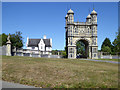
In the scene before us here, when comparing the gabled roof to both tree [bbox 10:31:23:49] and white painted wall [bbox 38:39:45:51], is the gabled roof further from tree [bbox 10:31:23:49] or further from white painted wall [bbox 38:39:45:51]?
tree [bbox 10:31:23:49]

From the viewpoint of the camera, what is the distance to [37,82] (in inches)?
392

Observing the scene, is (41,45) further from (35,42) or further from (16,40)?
(16,40)

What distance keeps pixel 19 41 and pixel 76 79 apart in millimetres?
57107

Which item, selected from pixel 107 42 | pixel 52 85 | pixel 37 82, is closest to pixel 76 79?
pixel 52 85

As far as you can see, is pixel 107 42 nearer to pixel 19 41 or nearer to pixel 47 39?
pixel 47 39

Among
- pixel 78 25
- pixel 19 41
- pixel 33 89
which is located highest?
pixel 78 25

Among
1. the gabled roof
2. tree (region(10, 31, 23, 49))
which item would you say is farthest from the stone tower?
the gabled roof

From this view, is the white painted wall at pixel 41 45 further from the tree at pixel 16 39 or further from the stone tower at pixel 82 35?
the stone tower at pixel 82 35

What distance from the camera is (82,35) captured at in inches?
1607

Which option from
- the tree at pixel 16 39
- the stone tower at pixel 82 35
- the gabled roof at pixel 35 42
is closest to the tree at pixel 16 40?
the tree at pixel 16 39

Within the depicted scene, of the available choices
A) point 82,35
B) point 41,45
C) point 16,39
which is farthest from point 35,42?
point 82,35

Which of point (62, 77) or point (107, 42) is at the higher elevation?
point (107, 42)

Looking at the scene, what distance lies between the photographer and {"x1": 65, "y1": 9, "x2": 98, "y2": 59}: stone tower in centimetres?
4009

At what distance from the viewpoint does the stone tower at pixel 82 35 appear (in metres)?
40.1
